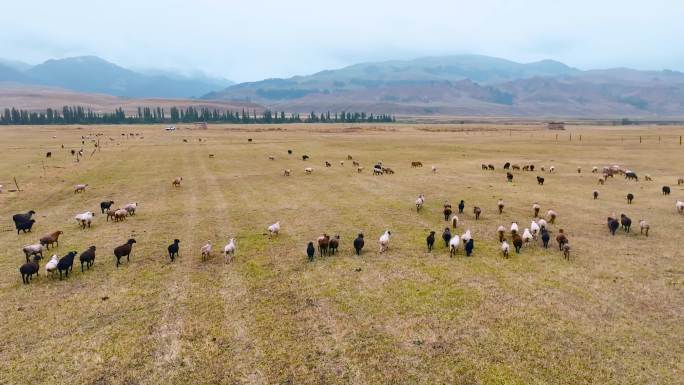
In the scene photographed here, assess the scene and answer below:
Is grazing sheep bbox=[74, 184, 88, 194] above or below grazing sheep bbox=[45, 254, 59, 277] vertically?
above

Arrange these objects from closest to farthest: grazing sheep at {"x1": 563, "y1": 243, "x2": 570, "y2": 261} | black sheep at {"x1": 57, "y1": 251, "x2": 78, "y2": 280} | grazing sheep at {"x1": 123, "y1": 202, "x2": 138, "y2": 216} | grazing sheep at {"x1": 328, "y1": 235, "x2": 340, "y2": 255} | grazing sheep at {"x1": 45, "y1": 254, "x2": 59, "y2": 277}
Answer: grazing sheep at {"x1": 45, "y1": 254, "x2": 59, "y2": 277} < black sheep at {"x1": 57, "y1": 251, "x2": 78, "y2": 280} < grazing sheep at {"x1": 563, "y1": 243, "x2": 570, "y2": 261} < grazing sheep at {"x1": 328, "y1": 235, "x2": 340, "y2": 255} < grazing sheep at {"x1": 123, "y1": 202, "x2": 138, "y2": 216}

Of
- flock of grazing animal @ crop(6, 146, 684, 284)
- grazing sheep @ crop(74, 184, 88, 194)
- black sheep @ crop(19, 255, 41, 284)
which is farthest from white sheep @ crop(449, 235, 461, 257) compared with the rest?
grazing sheep @ crop(74, 184, 88, 194)

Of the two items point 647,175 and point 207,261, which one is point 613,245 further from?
point 647,175

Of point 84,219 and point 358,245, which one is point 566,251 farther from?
point 84,219

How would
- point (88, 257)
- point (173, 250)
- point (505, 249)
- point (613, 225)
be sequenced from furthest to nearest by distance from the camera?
1. point (613, 225)
2. point (505, 249)
3. point (173, 250)
4. point (88, 257)

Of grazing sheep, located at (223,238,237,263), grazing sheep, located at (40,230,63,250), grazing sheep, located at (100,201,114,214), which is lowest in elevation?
grazing sheep, located at (223,238,237,263)

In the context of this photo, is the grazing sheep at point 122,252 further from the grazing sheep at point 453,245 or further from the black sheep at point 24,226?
the grazing sheep at point 453,245

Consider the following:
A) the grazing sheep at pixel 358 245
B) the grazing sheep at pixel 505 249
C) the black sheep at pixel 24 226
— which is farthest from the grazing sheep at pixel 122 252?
the grazing sheep at pixel 505 249

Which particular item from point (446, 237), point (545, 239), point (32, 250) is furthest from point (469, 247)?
point (32, 250)

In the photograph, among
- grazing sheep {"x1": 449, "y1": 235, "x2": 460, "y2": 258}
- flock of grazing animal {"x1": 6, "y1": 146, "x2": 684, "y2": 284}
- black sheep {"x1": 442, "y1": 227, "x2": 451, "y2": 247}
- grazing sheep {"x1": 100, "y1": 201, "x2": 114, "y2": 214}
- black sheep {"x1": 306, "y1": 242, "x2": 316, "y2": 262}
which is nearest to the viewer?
flock of grazing animal {"x1": 6, "y1": 146, "x2": 684, "y2": 284}

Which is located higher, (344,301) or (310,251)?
(310,251)

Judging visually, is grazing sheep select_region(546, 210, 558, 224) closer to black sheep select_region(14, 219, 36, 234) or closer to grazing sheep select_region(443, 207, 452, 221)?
grazing sheep select_region(443, 207, 452, 221)

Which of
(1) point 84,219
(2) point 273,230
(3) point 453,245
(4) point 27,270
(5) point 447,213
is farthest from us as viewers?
(5) point 447,213
